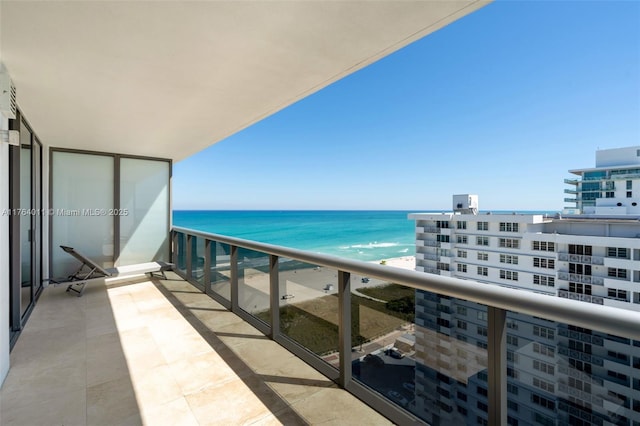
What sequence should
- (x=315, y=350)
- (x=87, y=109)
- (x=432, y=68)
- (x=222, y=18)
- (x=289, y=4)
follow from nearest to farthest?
(x=289, y=4)
(x=222, y=18)
(x=315, y=350)
(x=87, y=109)
(x=432, y=68)

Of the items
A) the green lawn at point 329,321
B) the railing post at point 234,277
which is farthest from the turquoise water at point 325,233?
the green lawn at point 329,321

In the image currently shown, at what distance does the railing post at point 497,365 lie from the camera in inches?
51.0

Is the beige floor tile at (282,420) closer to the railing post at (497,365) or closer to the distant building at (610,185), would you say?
the railing post at (497,365)

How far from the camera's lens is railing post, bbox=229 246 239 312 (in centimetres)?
371

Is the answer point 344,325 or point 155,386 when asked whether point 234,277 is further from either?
point 344,325

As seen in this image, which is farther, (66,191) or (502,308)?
(66,191)

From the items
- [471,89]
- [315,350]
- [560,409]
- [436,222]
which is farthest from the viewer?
[471,89]

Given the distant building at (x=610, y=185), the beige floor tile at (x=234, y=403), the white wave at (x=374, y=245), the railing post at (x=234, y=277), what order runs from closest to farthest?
1. the beige floor tile at (x=234, y=403)
2. the railing post at (x=234, y=277)
3. the distant building at (x=610, y=185)
4. the white wave at (x=374, y=245)

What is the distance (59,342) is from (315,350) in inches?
107

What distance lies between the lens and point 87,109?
3.50 m

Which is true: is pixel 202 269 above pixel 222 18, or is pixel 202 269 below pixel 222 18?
below

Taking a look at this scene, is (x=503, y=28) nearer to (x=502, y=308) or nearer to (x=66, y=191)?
(x=502, y=308)

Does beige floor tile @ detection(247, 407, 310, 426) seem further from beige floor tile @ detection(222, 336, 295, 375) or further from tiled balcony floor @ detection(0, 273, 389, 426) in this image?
beige floor tile @ detection(222, 336, 295, 375)

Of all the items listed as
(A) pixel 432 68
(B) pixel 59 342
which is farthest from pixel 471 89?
(B) pixel 59 342
